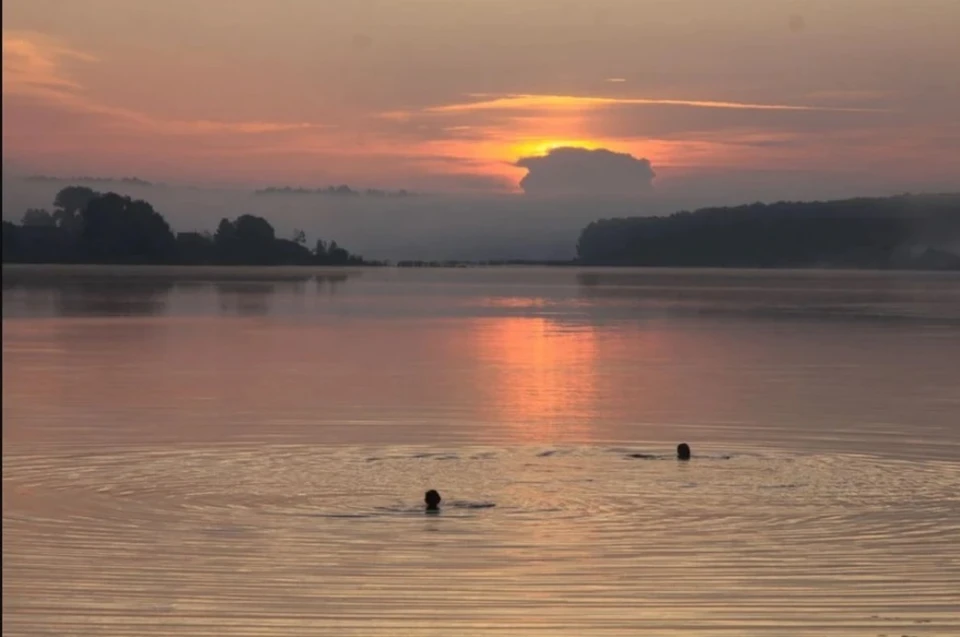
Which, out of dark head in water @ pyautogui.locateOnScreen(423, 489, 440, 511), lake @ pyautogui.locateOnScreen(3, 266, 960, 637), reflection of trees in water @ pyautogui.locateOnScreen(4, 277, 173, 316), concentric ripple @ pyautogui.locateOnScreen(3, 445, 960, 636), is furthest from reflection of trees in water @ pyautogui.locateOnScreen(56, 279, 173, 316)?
dark head in water @ pyautogui.locateOnScreen(423, 489, 440, 511)

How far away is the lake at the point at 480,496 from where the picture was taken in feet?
40.8

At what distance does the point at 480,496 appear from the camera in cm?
1792

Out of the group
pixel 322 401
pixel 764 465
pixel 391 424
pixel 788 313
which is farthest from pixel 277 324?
pixel 764 465

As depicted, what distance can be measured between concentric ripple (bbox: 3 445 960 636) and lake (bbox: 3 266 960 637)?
0.14 feet

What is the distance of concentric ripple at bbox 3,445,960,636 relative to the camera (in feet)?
39.8

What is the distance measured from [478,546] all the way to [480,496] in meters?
3.07

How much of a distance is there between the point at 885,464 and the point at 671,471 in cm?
322

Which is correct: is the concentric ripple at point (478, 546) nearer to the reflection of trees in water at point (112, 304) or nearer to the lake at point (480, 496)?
the lake at point (480, 496)

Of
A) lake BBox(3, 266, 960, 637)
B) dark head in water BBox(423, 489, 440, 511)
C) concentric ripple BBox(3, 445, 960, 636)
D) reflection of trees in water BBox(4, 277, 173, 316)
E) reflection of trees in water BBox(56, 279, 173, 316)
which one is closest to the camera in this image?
concentric ripple BBox(3, 445, 960, 636)

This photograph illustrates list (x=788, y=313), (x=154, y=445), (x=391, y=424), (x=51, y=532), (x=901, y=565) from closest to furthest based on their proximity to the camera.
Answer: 1. (x=901, y=565)
2. (x=51, y=532)
3. (x=154, y=445)
4. (x=391, y=424)
5. (x=788, y=313)

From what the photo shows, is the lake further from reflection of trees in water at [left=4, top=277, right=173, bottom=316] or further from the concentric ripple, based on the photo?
reflection of trees in water at [left=4, top=277, right=173, bottom=316]

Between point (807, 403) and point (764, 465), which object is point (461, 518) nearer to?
point (764, 465)

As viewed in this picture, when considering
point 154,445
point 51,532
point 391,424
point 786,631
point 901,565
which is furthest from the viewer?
point 391,424

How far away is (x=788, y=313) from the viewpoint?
246ft
